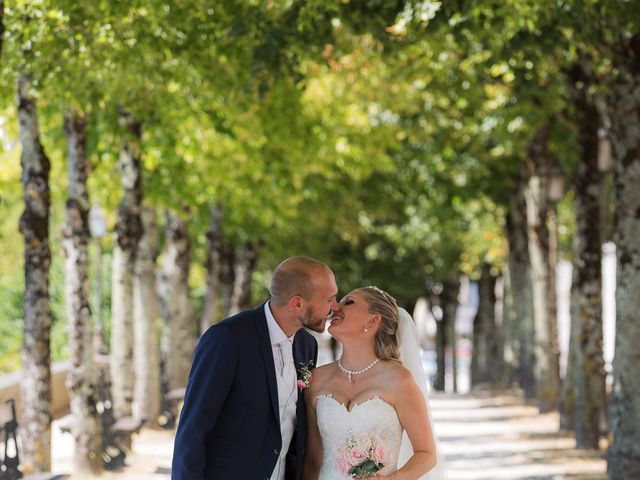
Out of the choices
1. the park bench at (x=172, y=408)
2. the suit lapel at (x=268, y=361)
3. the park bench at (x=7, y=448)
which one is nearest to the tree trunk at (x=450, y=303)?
the park bench at (x=172, y=408)

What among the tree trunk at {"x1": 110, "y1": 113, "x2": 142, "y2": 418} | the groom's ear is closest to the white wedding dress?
the groom's ear

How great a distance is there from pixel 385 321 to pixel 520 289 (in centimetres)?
2310

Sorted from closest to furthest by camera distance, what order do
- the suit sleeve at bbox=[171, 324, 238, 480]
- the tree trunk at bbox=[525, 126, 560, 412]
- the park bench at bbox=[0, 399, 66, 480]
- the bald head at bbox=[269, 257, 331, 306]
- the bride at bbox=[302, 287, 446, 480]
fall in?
the suit sleeve at bbox=[171, 324, 238, 480] → the bald head at bbox=[269, 257, 331, 306] → the bride at bbox=[302, 287, 446, 480] → the park bench at bbox=[0, 399, 66, 480] → the tree trunk at bbox=[525, 126, 560, 412]

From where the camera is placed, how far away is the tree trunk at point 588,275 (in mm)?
18922

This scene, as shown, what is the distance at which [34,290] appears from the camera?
13484mm

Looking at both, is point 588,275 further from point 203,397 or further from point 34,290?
point 203,397

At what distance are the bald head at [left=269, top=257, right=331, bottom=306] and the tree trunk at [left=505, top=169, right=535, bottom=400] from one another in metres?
22.1

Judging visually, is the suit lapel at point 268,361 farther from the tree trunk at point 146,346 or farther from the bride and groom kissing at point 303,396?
the tree trunk at point 146,346

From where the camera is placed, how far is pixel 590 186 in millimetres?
18984

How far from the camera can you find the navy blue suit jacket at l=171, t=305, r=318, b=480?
21.7ft

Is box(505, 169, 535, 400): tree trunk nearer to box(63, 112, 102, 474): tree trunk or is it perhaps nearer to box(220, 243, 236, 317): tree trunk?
box(220, 243, 236, 317): tree trunk

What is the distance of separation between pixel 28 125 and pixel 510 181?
1865 cm

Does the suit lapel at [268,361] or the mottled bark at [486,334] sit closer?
the suit lapel at [268,361]

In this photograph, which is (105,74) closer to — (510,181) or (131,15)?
(131,15)
